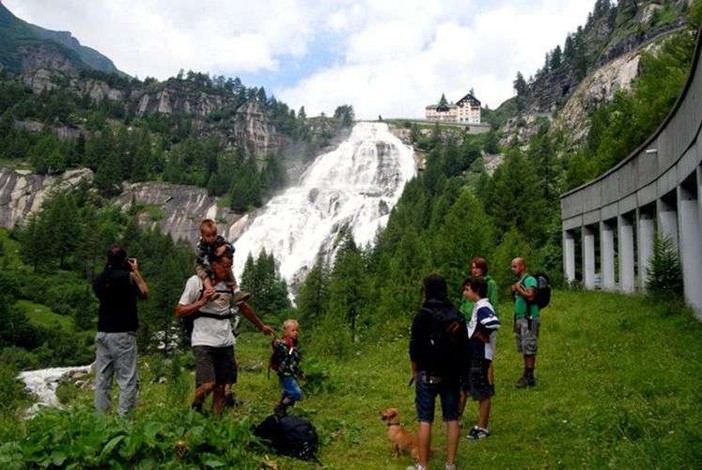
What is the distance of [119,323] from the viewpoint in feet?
21.4

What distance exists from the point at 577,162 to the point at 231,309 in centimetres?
3470

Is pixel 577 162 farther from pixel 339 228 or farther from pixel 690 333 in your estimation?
pixel 339 228

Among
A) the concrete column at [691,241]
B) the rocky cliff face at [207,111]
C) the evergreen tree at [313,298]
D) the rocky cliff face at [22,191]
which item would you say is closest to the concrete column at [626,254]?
the concrete column at [691,241]

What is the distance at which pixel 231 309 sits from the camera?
6.48 meters

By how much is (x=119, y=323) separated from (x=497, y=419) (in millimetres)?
4662

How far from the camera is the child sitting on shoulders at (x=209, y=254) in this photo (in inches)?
247

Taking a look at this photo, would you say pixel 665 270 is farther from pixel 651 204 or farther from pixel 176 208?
pixel 176 208

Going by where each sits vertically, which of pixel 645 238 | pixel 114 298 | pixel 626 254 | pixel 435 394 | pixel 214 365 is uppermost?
pixel 645 238

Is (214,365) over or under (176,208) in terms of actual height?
under

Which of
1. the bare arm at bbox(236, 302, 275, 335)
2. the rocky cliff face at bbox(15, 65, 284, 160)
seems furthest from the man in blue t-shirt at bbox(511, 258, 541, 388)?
the rocky cliff face at bbox(15, 65, 284, 160)

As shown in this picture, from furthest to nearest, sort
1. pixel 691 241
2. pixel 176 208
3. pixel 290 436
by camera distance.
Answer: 1. pixel 176 208
2. pixel 691 241
3. pixel 290 436

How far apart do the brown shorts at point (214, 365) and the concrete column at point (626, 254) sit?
56.6 ft

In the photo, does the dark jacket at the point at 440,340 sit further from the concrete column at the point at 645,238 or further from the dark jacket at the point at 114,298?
the concrete column at the point at 645,238

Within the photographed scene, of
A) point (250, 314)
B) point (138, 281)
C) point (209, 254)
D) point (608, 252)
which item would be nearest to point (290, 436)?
point (250, 314)
